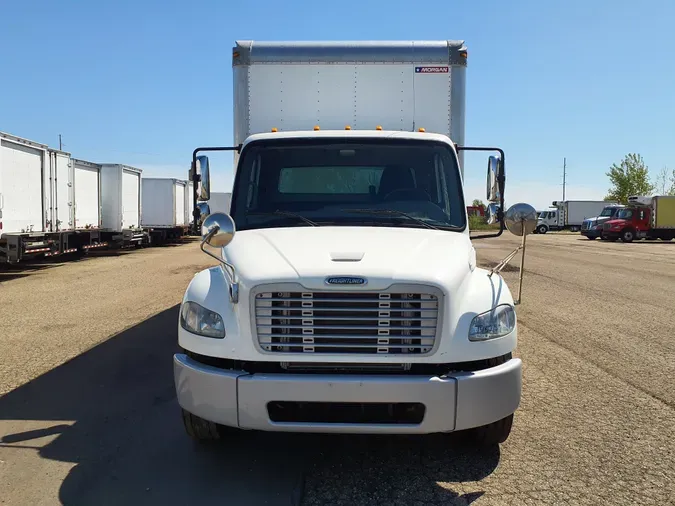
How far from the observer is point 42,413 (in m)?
4.68

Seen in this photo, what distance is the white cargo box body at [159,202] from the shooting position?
2934 centimetres

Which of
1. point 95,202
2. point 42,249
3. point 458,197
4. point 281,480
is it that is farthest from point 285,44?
point 95,202

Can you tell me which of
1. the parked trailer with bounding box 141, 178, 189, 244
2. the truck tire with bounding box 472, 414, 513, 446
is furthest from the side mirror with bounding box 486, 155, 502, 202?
the parked trailer with bounding box 141, 178, 189, 244

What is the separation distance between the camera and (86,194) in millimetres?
19969

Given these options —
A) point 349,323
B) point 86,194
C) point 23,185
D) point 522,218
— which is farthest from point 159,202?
point 349,323

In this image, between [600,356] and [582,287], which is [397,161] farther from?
[582,287]

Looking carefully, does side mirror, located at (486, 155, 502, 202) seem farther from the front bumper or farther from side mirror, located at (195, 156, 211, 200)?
side mirror, located at (195, 156, 211, 200)

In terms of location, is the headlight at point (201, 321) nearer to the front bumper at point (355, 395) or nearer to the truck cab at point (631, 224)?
the front bumper at point (355, 395)

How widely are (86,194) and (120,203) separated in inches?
98.3

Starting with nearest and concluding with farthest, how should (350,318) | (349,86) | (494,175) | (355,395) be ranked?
(355,395)
(350,318)
(494,175)
(349,86)

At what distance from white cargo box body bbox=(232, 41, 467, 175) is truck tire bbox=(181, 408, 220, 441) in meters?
3.15

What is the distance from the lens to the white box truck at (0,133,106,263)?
560 inches

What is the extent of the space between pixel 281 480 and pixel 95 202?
63.9 feet

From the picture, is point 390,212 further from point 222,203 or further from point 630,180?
point 630,180
